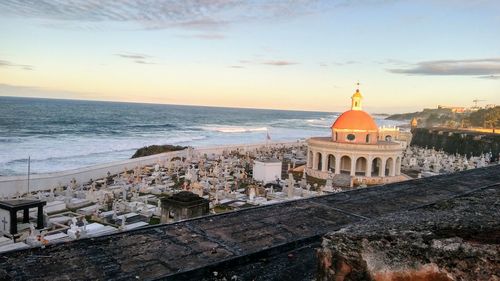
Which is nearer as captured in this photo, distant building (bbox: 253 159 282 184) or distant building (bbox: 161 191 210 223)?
distant building (bbox: 161 191 210 223)

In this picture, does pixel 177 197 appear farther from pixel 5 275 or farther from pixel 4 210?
pixel 4 210

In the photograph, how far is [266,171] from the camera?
25.2 meters

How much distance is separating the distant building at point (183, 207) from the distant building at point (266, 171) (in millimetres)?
15463

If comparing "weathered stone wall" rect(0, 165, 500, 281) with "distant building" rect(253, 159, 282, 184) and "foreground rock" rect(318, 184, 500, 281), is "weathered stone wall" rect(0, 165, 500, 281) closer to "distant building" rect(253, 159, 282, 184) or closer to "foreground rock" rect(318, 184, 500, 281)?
"foreground rock" rect(318, 184, 500, 281)

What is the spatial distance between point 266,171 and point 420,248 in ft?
74.4

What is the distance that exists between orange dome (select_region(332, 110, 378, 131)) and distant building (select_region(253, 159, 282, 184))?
6476 millimetres

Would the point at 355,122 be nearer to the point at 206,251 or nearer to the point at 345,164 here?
the point at 345,164

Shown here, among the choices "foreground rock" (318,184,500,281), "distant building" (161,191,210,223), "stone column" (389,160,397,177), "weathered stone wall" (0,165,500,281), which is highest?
"foreground rock" (318,184,500,281)

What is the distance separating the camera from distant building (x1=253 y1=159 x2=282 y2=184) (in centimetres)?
2525

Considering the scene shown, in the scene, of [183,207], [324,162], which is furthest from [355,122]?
[183,207]

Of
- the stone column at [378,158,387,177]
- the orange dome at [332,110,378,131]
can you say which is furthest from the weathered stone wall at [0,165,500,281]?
the orange dome at [332,110,378,131]

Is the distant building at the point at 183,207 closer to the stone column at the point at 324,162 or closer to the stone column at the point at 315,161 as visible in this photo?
the stone column at the point at 324,162

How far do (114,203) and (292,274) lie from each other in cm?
1322

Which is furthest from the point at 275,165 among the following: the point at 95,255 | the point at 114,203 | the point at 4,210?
the point at 95,255
